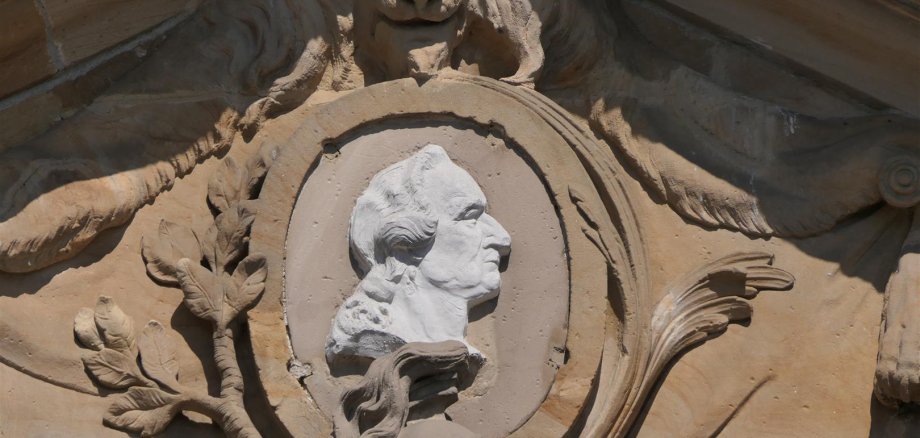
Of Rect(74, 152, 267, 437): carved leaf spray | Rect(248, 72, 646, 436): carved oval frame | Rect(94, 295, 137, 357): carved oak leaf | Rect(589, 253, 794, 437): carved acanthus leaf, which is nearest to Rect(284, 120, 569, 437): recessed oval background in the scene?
Rect(248, 72, 646, 436): carved oval frame

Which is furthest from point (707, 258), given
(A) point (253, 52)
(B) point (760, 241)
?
(A) point (253, 52)

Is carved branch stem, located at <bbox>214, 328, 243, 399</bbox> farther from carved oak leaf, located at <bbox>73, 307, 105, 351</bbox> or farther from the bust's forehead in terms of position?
the bust's forehead

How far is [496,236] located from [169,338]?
908 mm

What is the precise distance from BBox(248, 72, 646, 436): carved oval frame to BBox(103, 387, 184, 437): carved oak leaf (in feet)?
0.86

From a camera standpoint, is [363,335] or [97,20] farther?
[97,20]

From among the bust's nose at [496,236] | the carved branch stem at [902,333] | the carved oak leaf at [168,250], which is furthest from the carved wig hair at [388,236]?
the carved branch stem at [902,333]

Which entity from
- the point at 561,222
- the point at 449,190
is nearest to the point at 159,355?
the point at 449,190

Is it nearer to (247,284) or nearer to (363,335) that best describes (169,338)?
(247,284)

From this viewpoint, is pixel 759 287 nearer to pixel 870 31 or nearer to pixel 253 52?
pixel 870 31

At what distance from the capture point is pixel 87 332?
6.87m

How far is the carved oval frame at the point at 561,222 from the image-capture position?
6.78 m

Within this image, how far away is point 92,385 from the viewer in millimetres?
6852

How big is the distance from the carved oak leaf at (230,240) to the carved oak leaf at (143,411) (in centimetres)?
38

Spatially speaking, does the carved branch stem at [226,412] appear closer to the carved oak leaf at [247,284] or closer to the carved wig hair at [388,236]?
the carved oak leaf at [247,284]
